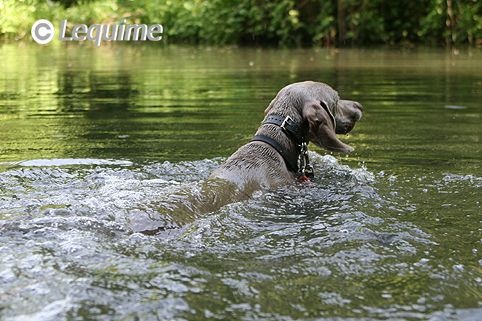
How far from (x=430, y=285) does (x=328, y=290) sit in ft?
1.76

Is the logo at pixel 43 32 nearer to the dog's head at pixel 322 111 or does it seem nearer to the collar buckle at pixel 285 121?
the dog's head at pixel 322 111

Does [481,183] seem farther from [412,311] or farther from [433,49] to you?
[433,49]

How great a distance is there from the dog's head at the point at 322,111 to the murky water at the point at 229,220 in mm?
408

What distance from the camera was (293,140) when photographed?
19.5 feet

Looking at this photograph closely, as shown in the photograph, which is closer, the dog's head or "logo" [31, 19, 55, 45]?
the dog's head

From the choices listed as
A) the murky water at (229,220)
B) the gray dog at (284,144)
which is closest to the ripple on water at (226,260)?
the murky water at (229,220)

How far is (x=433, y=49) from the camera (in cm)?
2386

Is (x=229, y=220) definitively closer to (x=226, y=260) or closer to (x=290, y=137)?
(x=226, y=260)

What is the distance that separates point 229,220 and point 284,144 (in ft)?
4.43

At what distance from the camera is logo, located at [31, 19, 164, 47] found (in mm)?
30319

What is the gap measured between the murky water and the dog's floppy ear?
14.9 inches

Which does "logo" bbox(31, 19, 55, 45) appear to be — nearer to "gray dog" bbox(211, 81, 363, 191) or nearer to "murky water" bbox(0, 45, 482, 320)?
"murky water" bbox(0, 45, 482, 320)

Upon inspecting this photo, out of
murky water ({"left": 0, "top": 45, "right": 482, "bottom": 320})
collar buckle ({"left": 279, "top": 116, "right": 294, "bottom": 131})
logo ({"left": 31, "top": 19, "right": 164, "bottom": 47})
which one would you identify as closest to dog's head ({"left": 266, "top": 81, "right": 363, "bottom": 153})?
collar buckle ({"left": 279, "top": 116, "right": 294, "bottom": 131})

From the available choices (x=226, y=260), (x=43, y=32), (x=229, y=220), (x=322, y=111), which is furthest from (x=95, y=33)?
(x=226, y=260)
